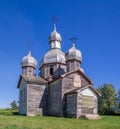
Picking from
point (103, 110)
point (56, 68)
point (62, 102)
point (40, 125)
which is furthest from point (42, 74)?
point (103, 110)

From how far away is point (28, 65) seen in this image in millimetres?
38719

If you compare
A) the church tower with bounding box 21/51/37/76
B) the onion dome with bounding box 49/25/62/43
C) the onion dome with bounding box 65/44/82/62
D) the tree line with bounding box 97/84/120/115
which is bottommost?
the tree line with bounding box 97/84/120/115

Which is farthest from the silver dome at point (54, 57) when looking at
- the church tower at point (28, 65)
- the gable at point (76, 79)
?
the gable at point (76, 79)

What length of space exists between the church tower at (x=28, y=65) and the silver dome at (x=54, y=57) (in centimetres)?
153

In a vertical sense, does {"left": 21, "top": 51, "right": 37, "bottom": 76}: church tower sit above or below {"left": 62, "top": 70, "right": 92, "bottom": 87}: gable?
above

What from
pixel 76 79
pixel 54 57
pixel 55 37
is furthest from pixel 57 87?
pixel 55 37

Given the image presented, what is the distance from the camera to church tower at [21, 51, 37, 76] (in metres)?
38.7

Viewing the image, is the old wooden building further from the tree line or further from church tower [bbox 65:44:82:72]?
the tree line

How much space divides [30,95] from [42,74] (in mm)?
5192

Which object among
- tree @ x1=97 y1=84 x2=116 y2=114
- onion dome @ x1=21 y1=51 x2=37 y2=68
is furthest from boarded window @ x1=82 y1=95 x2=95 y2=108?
tree @ x1=97 y1=84 x2=116 y2=114

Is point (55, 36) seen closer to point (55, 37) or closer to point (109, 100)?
point (55, 37)

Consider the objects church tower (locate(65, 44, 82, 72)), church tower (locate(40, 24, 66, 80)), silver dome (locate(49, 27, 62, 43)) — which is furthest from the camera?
silver dome (locate(49, 27, 62, 43))

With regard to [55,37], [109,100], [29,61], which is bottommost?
[109,100]

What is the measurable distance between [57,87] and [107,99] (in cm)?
2917
